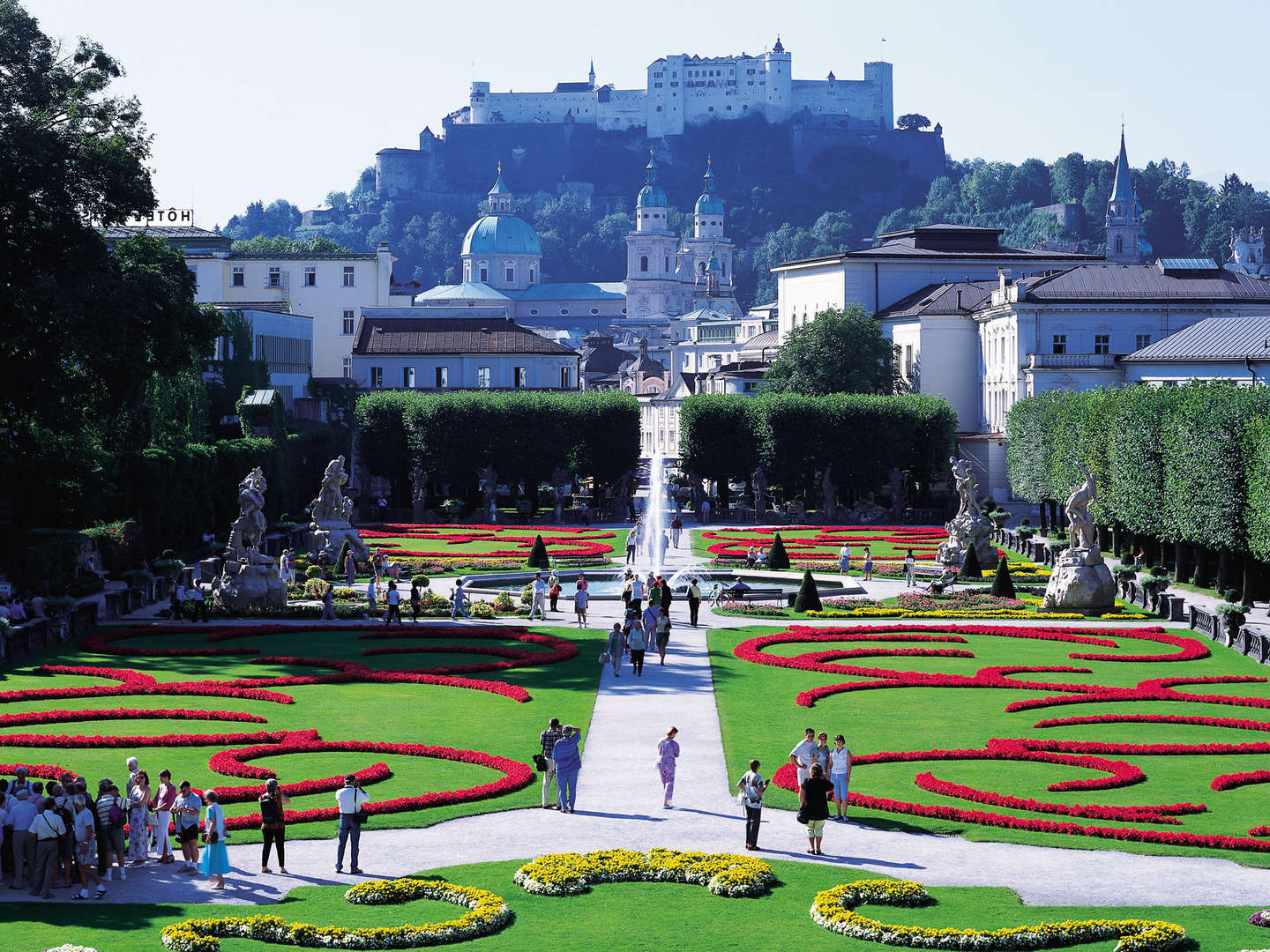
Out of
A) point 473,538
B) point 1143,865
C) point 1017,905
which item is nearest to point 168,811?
point 1017,905

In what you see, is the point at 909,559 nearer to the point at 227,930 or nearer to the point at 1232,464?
the point at 1232,464

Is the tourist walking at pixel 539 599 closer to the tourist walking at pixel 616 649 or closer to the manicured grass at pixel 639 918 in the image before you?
the tourist walking at pixel 616 649

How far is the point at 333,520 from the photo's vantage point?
68000 millimetres

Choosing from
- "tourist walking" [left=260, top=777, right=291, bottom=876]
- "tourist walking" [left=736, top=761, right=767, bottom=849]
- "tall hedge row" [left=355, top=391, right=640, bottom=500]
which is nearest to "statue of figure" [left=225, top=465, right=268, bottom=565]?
"tourist walking" [left=260, top=777, right=291, bottom=876]

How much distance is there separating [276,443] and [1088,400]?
4060cm

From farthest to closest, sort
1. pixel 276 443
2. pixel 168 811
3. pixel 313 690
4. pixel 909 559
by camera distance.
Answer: pixel 276 443
pixel 909 559
pixel 313 690
pixel 168 811

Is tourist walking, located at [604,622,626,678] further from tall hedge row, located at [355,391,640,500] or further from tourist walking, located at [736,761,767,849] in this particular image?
tall hedge row, located at [355,391,640,500]

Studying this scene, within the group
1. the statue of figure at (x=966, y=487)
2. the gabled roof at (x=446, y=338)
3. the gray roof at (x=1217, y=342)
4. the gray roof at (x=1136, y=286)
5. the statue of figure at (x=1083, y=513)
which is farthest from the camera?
the gabled roof at (x=446, y=338)

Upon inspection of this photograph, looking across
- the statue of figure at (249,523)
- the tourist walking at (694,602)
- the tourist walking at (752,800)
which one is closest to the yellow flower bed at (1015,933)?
the tourist walking at (752,800)

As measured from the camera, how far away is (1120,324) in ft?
350

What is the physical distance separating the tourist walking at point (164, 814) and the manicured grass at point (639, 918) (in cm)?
230

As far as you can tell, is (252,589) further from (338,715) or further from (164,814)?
(164,814)

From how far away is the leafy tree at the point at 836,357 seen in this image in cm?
11925

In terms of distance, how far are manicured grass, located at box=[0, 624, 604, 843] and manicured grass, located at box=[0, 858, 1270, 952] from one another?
388cm
